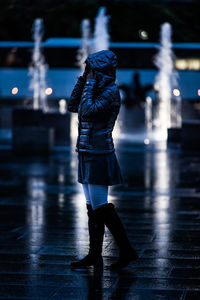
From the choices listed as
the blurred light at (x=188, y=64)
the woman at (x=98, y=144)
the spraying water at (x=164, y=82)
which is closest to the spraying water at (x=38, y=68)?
the spraying water at (x=164, y=82)

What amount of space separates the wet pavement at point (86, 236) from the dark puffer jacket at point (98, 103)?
1.01 meters

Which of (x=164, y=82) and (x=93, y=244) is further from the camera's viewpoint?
(x=164, y=82)

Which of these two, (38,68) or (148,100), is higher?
(38,68)

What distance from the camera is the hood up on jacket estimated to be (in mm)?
6160

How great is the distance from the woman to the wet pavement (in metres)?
0.22

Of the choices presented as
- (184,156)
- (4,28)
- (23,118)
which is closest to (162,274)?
(184,156)

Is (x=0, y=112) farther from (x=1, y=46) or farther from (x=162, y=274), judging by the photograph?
(x=162, y=274)

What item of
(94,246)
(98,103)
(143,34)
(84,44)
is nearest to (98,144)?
(98,103)

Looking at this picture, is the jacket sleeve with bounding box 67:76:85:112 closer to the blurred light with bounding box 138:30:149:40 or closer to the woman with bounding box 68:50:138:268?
the woman with bounding box 68:50:138:268

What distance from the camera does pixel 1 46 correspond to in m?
64.6

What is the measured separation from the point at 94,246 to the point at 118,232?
227 mm

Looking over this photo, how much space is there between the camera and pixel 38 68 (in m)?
63.9

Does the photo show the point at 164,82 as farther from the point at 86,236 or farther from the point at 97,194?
the point at 97,194

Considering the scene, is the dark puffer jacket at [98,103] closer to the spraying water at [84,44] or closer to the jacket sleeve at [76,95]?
the jacket sleeve at [76,95]
